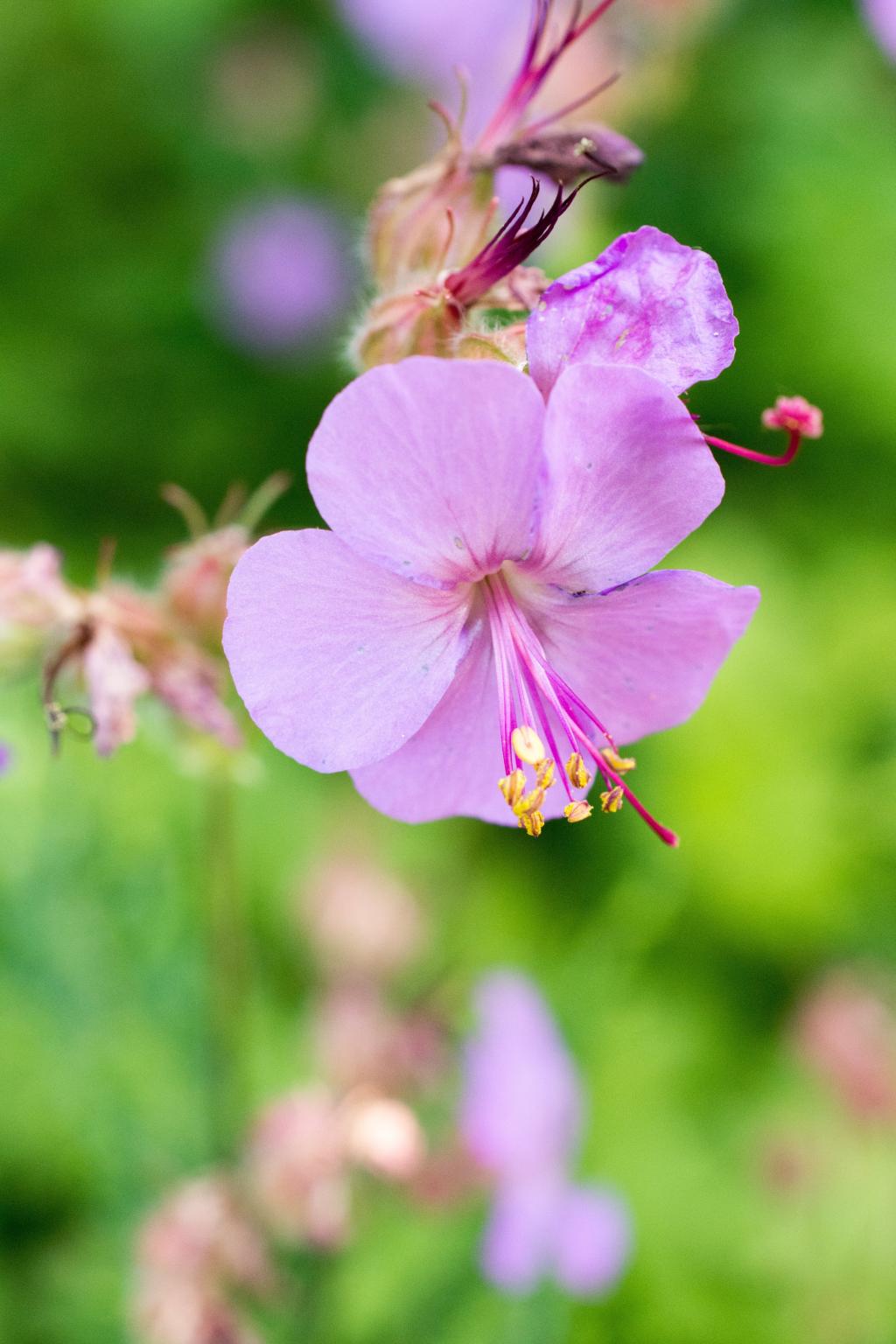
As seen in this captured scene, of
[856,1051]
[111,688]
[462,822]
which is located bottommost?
[462,822]

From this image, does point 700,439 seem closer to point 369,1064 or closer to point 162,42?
point 369,1064

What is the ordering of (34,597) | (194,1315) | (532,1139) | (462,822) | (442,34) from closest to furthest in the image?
(34,597), (194,1315), (532,1139), (462,822), (442,34)

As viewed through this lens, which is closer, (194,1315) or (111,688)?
(111,688)

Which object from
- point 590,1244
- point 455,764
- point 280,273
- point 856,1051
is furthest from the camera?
point 280,273

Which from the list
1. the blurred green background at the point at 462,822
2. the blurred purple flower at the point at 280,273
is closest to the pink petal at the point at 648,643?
the blurred green background at the point at 462,822

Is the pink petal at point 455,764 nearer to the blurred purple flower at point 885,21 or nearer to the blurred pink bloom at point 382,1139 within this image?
the blurred pink bloom at point 382,1139

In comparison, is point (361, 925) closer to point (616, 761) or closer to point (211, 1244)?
point (211, 1244)

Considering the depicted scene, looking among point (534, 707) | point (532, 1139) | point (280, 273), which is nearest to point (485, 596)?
point (534, 707)

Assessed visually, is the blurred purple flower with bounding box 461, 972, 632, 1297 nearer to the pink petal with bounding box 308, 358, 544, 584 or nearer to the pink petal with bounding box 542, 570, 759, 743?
the pink petal with bounding box 542, 570, 759, 743
